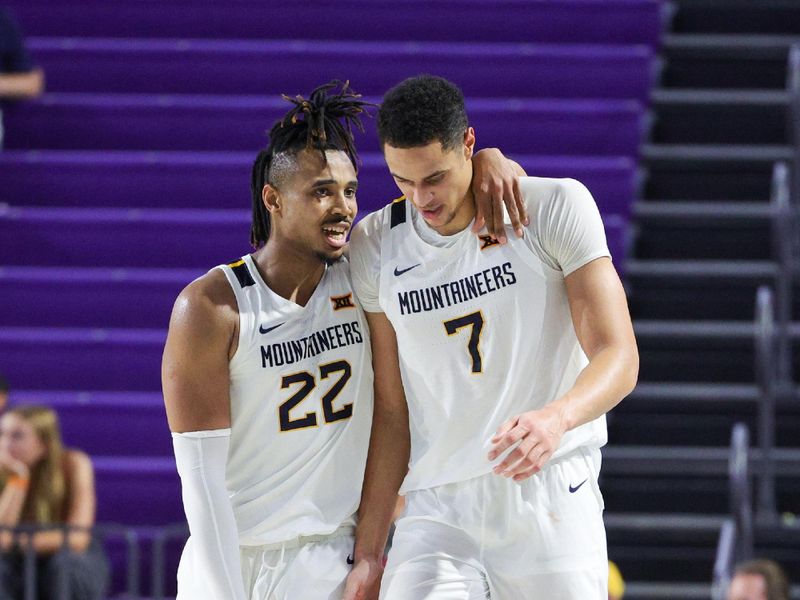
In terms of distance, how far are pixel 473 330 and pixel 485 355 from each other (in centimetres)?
7

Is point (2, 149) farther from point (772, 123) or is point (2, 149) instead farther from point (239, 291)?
point (239, 291)

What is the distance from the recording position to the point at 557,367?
149 inches

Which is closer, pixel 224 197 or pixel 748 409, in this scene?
pixel 748 409

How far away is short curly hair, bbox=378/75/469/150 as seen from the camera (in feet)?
12.1

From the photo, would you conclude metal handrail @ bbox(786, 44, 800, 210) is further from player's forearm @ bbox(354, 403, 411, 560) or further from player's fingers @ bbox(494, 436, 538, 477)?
player's fingers @ bbox(494, 436, 538, 477)

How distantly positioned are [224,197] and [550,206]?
5619mm

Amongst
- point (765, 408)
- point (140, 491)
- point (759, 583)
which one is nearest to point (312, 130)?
point (759, 583)

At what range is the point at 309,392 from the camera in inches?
157

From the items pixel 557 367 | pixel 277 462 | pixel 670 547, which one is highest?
pixel 557 367

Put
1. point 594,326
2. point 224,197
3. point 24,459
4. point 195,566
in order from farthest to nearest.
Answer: point 224,197 → point 24,459 → point 195,566 → point 594,326

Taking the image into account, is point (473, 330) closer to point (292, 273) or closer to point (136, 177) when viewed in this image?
point (292, 273)

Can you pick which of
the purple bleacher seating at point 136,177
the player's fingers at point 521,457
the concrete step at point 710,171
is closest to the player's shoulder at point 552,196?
the player's fingers at point 521,457

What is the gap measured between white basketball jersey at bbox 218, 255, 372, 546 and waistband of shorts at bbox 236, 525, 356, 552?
2cm

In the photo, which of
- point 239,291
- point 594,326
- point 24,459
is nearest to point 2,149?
point 24,459
